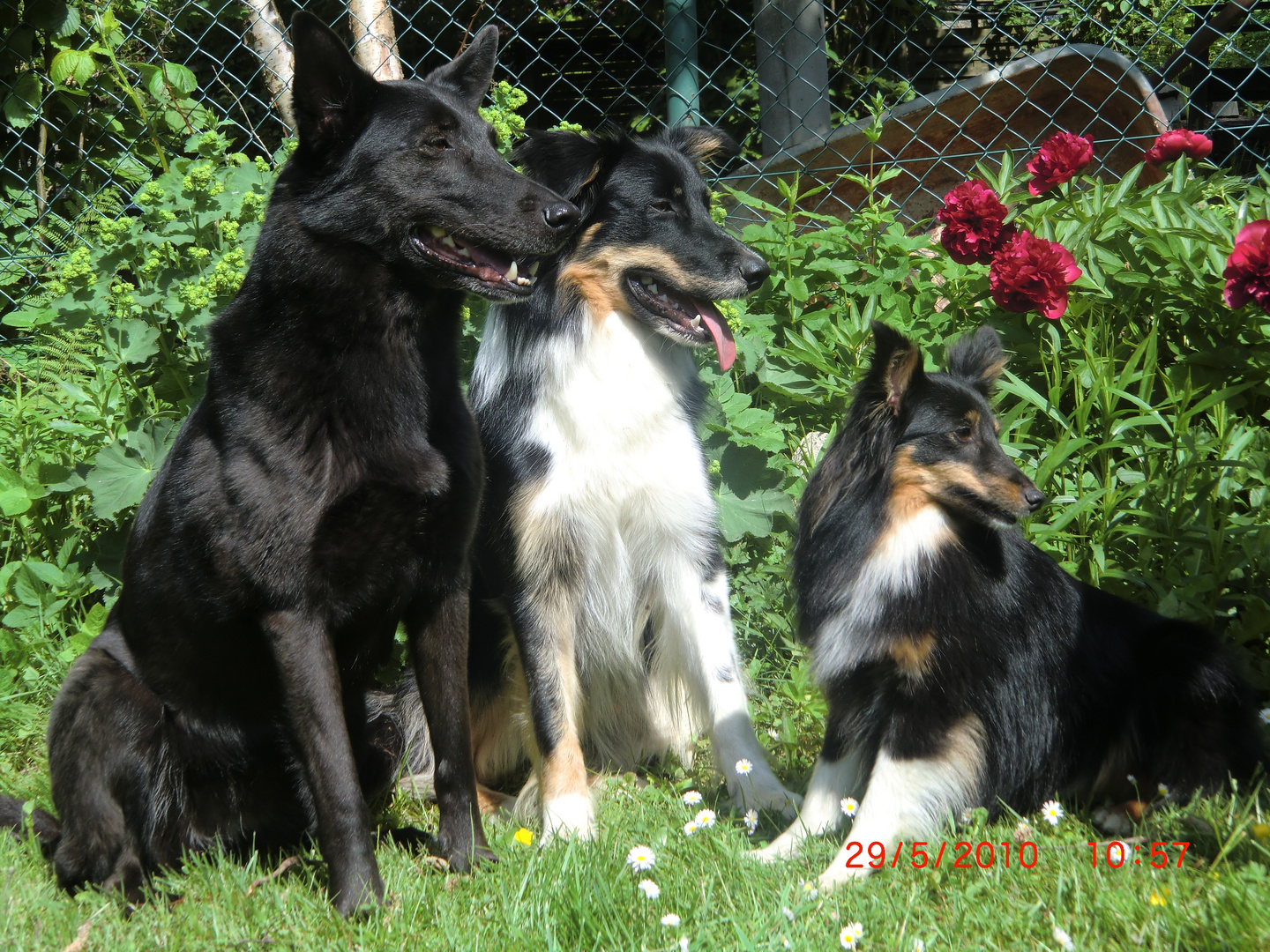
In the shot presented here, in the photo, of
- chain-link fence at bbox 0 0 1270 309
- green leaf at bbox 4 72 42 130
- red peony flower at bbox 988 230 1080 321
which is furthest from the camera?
green leaf at bbox 4 72 42 130

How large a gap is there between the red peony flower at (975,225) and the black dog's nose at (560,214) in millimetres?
1859

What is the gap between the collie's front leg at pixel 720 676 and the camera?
288 cm

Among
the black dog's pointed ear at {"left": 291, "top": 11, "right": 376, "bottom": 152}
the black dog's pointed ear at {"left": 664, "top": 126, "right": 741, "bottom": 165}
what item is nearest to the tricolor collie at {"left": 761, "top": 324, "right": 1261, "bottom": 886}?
the black dog's pointed ear at {"left": 664, "top": 126, "right": 741, "bottom": 165}

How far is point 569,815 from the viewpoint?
2.71m

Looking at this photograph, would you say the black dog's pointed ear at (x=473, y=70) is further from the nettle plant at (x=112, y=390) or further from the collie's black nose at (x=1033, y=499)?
the collie's black nose at (x=1033, y=499)

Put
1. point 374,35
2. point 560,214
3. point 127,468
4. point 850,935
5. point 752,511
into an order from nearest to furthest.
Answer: point 850,935
point 560,214
point 127,468
point 752,511
point 374,35

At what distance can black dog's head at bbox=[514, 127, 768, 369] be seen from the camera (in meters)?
2.89

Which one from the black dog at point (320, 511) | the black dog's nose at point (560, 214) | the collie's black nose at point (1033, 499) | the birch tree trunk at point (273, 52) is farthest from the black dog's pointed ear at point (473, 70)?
the birch tree trunk at point (273, 52)

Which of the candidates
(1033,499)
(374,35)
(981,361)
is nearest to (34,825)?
(1033,499)

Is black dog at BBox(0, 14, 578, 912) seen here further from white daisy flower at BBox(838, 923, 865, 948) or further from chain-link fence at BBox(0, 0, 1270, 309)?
chain-link fence at BBox(0, 0, 1270, 309)

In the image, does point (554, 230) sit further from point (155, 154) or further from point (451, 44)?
point (451, 44)

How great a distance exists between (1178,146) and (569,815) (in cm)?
340

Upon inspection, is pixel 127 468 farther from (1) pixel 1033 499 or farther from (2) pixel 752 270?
(1) pixel 1033 499

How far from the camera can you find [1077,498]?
3.47 metres
